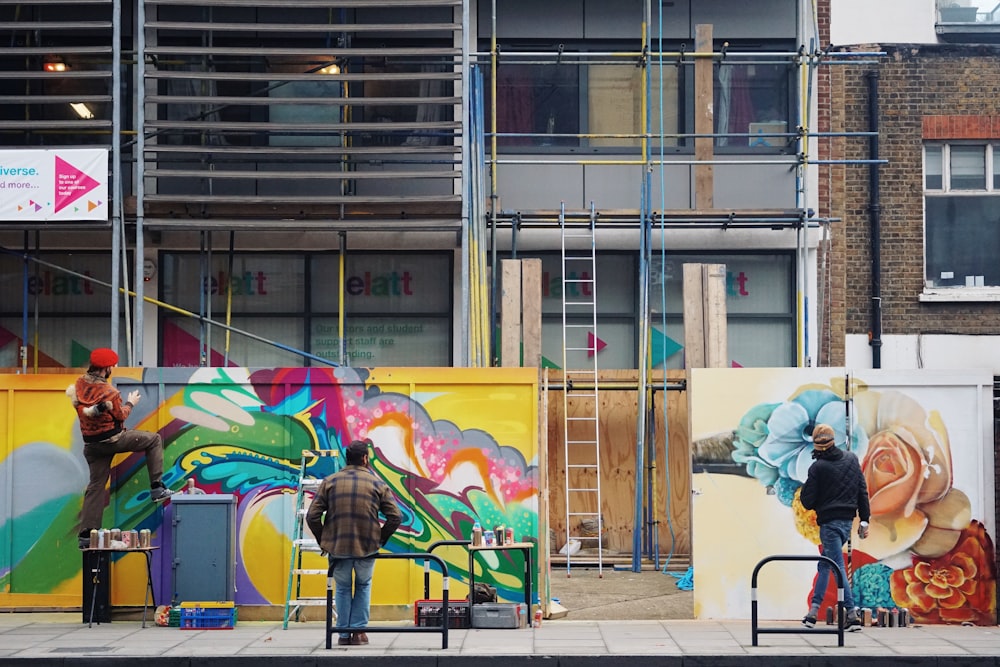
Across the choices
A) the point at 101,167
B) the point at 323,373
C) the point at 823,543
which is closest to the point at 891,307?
the point at 823,543

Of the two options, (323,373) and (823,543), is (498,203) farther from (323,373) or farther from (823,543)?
(823,543)

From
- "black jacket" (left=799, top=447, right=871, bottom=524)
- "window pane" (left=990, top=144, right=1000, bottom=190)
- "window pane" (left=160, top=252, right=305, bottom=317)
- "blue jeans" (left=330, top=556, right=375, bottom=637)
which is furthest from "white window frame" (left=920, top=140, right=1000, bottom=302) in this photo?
"blue jeans" (left=330, top=556, right=375, bottom=637)

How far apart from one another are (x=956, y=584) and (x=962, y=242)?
25.0 ft

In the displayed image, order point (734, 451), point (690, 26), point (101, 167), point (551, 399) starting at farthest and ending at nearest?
point (690, 26) < point (551, 399) < point (101, 167) < point (734, 451)

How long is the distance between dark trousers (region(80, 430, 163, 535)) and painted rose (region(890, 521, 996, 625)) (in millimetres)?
7425

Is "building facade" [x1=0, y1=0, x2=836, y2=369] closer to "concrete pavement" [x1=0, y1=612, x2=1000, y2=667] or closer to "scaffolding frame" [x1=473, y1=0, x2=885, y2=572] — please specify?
"scaffolding frame" [x1=473, y1=0, x2=885, y2=572]

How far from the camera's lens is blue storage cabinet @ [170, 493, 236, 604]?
12.8 meters

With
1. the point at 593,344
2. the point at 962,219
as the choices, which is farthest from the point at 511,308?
the point at 962,219

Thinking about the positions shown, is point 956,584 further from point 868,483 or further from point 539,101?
point 539,101

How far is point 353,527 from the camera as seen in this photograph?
11297 millimetres

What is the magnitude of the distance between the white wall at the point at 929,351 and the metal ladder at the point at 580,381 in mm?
3988

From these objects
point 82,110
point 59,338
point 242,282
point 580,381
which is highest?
point 82,110

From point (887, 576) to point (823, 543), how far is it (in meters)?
1.14

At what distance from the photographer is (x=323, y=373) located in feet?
44.0
